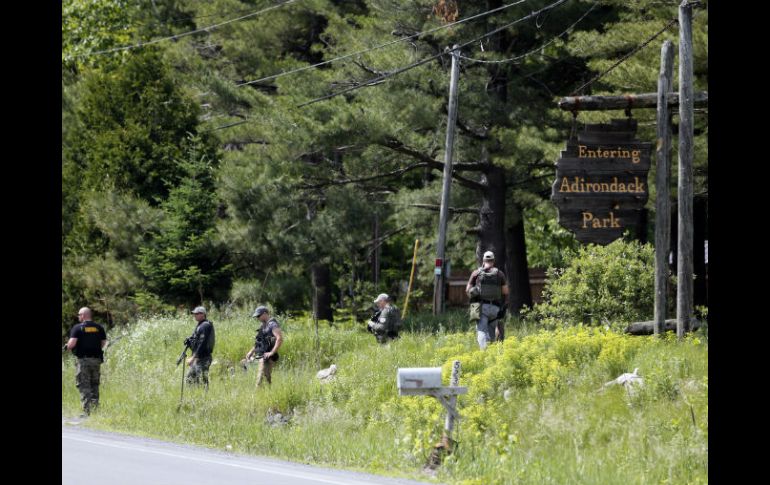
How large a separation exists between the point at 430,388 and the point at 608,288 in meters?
7.69

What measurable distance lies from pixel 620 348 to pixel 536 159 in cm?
1267

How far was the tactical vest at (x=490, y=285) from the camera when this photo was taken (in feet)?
57.5

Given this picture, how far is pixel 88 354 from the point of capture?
18531 mm

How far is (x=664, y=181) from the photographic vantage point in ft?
53.2

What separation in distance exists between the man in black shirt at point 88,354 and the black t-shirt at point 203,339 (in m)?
1.63

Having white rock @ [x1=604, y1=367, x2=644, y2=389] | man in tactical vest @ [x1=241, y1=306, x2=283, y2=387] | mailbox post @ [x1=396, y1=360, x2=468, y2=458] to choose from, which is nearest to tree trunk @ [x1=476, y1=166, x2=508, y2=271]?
man in tactical vest @ [x1=241, y1=306, x2=283, y2=387]

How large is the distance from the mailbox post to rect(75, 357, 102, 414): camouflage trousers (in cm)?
828

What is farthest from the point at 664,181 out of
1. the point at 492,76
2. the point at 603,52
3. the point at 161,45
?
the point at 161,45

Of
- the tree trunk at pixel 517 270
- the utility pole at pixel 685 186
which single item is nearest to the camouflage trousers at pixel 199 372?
the utility pole at pixel 685 186

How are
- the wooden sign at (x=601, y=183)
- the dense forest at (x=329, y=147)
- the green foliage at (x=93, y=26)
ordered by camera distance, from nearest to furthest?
the wooden sign at (x=601, y=183)
the dense forest at (x=329, y=147)
the green foliage at (x=93, y=26)

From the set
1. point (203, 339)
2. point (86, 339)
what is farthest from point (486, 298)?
point (86, 339)

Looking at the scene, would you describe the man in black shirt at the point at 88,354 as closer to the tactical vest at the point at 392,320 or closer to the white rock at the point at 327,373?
the white rock at the point at 327,373
